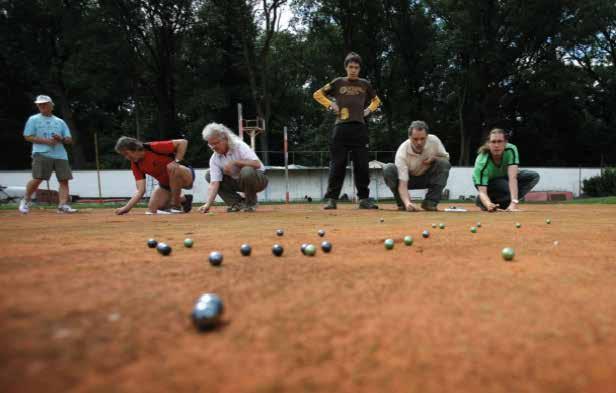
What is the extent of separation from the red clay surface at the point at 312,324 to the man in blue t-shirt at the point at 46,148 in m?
4.73

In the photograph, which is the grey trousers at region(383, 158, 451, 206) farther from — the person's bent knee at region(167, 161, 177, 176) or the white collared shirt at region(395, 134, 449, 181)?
the person's bent knee at region(167, 161, 177, 176)

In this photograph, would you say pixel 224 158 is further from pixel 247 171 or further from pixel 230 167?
pixel 247 171

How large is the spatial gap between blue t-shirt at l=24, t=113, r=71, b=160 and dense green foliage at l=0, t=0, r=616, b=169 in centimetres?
1690

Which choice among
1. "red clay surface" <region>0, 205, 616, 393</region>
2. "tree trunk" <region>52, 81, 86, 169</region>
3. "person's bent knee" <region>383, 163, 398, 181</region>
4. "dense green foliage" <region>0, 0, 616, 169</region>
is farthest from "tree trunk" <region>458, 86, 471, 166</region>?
"red clay surface" <region>0, 205, 616, 393</region>

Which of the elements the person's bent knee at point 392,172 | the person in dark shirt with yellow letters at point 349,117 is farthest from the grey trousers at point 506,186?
the person in dark shirt with yellow letters at point 349,117

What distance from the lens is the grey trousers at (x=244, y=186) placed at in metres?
5.68

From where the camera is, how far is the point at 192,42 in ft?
87.4

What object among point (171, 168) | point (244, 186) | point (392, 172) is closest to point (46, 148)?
point (171, 168)

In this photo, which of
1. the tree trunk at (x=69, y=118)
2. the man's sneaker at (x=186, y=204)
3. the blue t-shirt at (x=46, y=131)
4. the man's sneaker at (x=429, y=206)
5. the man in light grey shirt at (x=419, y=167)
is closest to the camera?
the man in light grey shirt at (x=419, y=167)

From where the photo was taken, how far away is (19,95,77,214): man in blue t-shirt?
20.0ft

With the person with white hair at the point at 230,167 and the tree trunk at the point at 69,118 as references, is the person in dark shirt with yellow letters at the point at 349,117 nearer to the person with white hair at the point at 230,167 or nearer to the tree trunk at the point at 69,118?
the person with white hair at the point at 230,167

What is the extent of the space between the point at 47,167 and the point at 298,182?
584 inches

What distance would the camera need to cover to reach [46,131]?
6.19 meters

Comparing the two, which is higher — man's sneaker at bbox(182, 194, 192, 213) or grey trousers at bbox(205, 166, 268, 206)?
grey trousers at bbox(205, 166, 268, 206)
